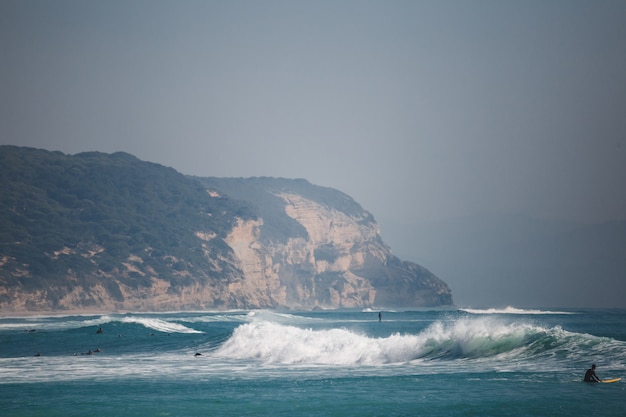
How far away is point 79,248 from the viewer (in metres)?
157

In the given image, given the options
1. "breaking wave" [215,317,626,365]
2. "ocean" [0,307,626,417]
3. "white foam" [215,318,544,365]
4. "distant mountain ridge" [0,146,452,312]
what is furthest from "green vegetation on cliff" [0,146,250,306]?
"breaking wave" [215,317,626,365]

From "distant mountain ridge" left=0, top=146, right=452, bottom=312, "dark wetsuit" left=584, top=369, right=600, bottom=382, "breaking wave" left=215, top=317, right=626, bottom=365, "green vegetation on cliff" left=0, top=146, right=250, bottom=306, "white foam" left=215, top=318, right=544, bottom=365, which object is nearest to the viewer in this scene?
"dark wetsuit" left=584, top=369, right=600, bottom=382

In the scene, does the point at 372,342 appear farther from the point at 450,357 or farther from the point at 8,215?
the point at 8,215

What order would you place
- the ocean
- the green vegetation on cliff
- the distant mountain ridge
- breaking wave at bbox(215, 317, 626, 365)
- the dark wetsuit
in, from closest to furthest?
the ocean → the dark wetsuit → breaking wave at bbox(215, 317, 626, 365) → the distant mountain ridge → the green vegetation on cliff

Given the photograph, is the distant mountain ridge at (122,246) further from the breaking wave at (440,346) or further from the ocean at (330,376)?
the breaking wave at (440,346)

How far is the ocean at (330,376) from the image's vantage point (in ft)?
76.0

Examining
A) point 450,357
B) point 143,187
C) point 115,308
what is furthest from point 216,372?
point 143,187

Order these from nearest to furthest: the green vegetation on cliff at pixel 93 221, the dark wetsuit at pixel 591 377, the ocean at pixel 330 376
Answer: the ocean at pixel 330 376
the dark wetsuit at pixel 591 377
the green vegetation on cliff at pixel 93 221

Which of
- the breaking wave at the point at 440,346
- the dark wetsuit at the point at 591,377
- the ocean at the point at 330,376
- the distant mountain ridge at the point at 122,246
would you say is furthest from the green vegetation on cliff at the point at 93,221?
the dark wetsuit at the point at 591,377

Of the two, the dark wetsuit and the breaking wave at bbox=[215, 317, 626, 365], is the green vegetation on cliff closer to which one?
the breaking wave at bbox=[215, 317, 626, 365]

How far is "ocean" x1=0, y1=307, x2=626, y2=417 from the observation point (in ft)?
76.0

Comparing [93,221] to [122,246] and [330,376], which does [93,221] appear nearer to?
[122,246]

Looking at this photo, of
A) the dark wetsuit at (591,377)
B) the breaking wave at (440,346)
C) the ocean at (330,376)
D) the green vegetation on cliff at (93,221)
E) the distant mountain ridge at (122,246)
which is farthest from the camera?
the green vegetation on cliff at (93,221)

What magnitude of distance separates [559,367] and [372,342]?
11945 millimetres
